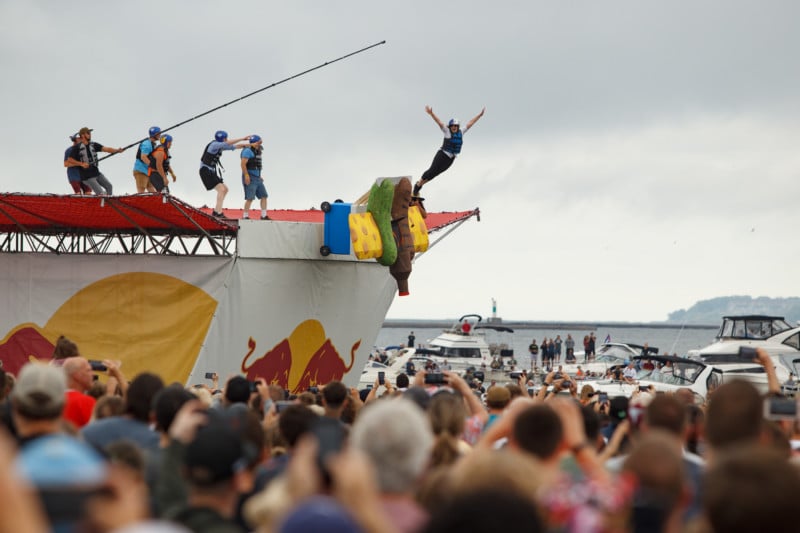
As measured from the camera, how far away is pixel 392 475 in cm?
380

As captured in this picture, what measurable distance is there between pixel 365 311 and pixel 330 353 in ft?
4.36

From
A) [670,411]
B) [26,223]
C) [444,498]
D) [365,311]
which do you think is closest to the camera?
[444,498]

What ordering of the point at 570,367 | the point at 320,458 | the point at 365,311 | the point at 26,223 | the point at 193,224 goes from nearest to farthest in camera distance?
the point at 320,458, the point at 193,224, the point at 26,223, the point at 365,311, the point at 570,367

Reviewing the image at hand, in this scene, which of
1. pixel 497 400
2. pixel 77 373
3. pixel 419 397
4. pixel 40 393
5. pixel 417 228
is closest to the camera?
pixel 40 393

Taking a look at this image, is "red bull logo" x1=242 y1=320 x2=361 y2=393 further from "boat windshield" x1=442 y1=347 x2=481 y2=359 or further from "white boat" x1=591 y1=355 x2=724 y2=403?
"boat windshield" x1=442 y1=347 x2=481 y2=359

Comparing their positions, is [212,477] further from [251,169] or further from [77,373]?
[251,169]

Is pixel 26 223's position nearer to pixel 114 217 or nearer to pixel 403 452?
pixel 114 217

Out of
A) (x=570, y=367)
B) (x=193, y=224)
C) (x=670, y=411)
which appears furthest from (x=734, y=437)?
(x=570, y=367)

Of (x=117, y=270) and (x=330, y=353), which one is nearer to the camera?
(x=117, y=270)

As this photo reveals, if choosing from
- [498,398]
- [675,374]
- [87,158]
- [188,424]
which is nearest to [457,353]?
[675,374]

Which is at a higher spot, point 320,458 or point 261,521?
point 320,458

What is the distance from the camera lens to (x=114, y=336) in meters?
20.6

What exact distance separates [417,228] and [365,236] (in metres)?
2.00

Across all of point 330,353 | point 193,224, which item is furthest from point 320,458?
point 330,353
